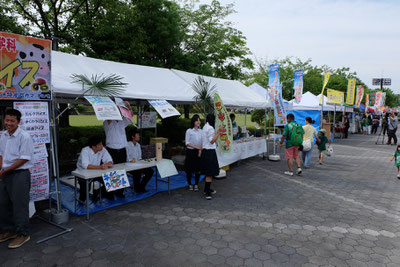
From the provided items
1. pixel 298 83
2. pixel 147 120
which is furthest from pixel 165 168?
pixel 298 83

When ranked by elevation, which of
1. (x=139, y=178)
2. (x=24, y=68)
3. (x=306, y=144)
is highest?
(x=24, y=68)

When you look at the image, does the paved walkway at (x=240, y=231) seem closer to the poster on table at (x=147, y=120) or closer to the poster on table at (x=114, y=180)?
the poster on table at (x=114, y=180)

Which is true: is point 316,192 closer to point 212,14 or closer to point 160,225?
point 160,225

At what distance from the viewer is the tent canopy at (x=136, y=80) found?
463cm

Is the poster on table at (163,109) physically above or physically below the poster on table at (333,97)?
below

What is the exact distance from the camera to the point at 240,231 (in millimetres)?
3824

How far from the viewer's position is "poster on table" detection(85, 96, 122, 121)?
4.18 meters

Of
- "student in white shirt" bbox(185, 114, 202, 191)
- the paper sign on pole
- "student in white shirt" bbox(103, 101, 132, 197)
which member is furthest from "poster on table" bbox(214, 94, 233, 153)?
"student in white shirt" bbox(103, 101, 132, 197)

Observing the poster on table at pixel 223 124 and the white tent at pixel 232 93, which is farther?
the white tent at pixel 232 93

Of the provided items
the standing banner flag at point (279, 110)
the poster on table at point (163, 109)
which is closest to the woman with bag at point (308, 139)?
the standing banner flag at point (279, 110)

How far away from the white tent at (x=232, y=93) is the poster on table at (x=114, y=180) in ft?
12.7

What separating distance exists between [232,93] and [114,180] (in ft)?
17.8

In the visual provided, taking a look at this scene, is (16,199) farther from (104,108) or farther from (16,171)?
(104,108)

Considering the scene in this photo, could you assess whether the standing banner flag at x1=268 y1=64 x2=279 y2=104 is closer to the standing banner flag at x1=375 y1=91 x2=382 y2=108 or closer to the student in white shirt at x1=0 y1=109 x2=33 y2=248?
the student in white shirt at x1=0 y1=109 x2=33 y2=248
